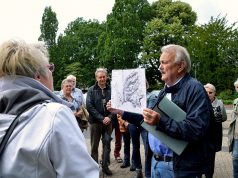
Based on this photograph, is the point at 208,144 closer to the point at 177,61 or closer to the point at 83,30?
the point at 177,61

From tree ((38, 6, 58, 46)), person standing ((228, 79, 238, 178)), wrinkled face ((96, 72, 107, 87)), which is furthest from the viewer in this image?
tree ((38, 6, 58, 46))

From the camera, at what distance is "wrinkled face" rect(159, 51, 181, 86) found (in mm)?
3658

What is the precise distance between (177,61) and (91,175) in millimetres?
2023

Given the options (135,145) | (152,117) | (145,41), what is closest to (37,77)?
(152,117)

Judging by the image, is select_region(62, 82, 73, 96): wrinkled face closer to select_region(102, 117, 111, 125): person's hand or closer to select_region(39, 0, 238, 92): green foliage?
select_region(102, 117, 111, 125): person's hand

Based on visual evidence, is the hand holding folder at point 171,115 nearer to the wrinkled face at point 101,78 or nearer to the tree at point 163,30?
the wrinkled face at point 101,78

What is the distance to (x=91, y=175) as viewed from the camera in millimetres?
1833

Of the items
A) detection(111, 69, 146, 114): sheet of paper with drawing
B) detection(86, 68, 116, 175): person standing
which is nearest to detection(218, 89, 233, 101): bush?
detection(86, 68, 116, 175): person standing

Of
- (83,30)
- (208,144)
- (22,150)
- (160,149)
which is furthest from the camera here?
(83,30)

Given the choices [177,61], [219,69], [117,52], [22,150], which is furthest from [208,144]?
[117,52]

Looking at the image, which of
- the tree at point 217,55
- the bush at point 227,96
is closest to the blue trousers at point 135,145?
the tree at point 217,55

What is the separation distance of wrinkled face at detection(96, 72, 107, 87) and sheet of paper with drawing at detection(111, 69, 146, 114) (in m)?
3.50

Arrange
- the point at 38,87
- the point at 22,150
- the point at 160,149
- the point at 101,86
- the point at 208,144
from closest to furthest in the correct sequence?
the point at 22,150 < the point at 38,87 < the point at 208,144 < the point at 160,149 < the point at 101,86

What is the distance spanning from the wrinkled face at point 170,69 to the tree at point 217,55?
29.8m
